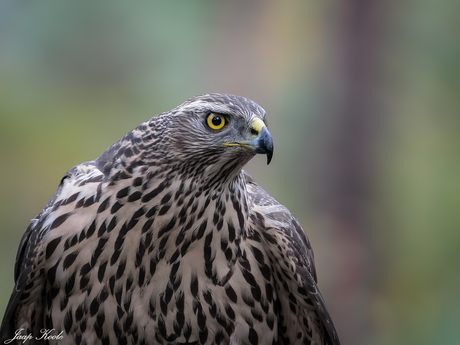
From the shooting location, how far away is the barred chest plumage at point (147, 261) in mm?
1758

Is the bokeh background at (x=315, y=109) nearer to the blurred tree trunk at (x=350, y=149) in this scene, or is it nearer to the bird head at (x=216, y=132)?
the blurred tree trunk at (x=350, y=149)

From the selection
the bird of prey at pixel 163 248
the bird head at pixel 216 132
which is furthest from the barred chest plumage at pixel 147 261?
the bird head at pixel 216 132

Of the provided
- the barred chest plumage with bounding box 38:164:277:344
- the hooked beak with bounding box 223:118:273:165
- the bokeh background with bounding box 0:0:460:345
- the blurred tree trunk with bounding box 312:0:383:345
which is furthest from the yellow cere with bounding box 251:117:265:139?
the blurred tree trunk with bounding box 312:0:383:345

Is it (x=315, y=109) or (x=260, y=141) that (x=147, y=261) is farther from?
(x=315, y=109)

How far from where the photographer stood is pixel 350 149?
342 centimetres

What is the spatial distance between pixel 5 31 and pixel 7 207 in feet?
3.27

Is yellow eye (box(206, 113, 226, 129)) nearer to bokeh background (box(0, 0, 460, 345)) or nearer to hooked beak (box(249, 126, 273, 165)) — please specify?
hooked beak (box(249, 126, 273, 165))

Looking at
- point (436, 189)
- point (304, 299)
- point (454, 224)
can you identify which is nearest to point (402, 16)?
point (436, 189)

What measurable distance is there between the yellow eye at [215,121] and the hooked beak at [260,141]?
0.33 feet

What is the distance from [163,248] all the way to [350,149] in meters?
1.95

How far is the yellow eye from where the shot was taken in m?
1.69

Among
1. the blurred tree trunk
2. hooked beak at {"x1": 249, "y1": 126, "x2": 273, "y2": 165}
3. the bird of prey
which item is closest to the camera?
hooked beak at {"x1": 249, "y1": 126, "x2": 273, "y2": 165}

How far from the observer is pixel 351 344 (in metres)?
3.28

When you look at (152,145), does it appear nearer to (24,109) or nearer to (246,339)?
(246,339)
